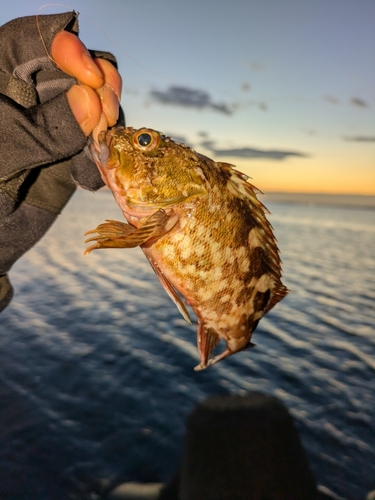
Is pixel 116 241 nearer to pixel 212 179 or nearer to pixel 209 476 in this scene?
pixel 212 179

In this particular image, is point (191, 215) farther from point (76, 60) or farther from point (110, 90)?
point (76, 60)

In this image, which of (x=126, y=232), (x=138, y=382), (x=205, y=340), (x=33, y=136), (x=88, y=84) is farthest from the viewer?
(x=138, y=382)

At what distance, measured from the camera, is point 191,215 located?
3076mm

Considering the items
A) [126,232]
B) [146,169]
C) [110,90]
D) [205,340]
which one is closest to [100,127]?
[110,90]

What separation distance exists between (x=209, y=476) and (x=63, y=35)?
7245mm

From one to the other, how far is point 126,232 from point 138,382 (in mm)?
7297

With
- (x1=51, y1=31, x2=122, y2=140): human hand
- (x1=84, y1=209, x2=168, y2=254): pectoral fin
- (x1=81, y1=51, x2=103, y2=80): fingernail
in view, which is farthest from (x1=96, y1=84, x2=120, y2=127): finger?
(x1=84, y1=209, x2=168, y2=254): pectoral fin

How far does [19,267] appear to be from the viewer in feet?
63.3

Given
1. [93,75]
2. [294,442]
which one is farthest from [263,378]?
[93,75]

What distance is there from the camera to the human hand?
2.81 m

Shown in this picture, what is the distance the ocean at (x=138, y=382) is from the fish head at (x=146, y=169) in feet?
19.2

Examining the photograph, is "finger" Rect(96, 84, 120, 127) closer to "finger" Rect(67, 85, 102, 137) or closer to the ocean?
"finger" Rect(67, 85, 102, 137)

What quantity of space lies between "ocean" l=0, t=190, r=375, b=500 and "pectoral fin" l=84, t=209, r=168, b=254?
5665 millimetres

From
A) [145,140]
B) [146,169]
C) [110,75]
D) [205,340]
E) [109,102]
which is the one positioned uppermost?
[110,75]
